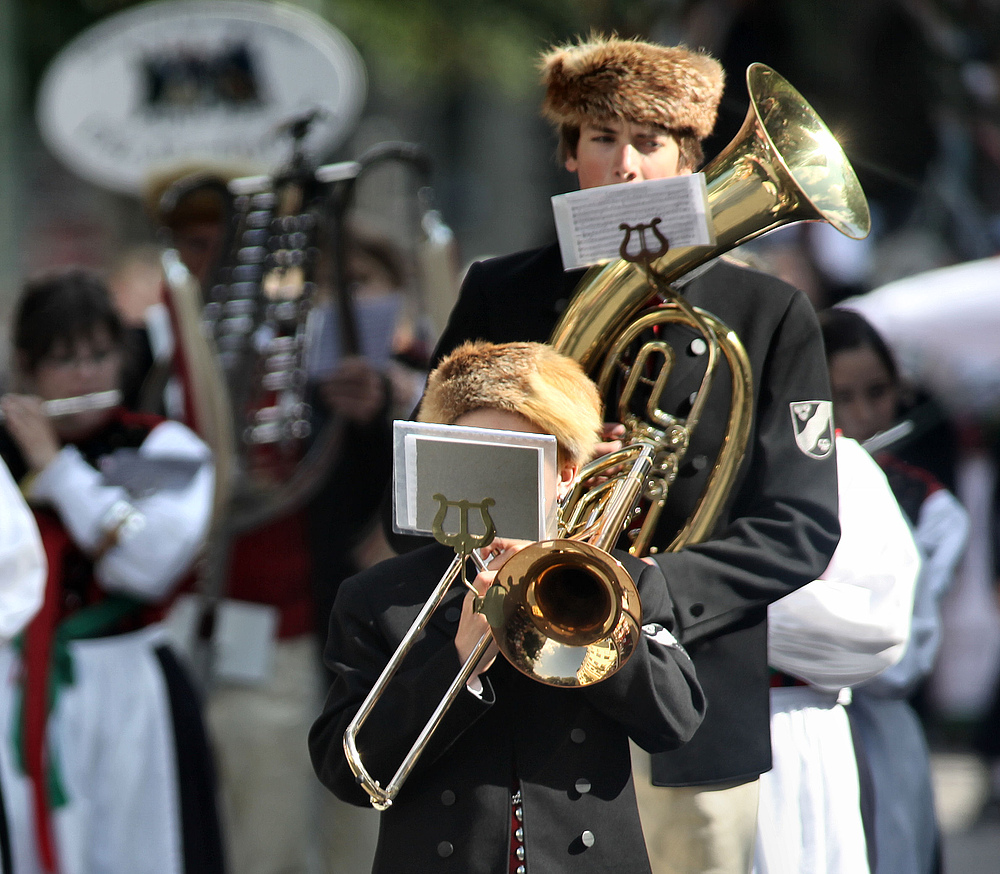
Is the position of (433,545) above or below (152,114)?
below

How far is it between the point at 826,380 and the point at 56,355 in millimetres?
2527

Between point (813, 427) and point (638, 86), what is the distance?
0.69 metres

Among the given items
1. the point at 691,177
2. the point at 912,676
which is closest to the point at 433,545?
the point at 691,177

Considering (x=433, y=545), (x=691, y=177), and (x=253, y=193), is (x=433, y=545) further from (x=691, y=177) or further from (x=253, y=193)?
(x=253, y=193)

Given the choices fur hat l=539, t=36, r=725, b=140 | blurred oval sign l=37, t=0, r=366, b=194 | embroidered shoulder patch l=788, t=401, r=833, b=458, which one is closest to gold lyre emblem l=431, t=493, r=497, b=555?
embroidered shoulder patch l=788, t=401, r=833, b=458

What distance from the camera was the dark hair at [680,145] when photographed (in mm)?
2932

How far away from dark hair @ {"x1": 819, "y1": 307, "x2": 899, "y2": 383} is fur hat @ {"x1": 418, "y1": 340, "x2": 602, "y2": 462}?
1.62 meters

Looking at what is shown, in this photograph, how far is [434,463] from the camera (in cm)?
236

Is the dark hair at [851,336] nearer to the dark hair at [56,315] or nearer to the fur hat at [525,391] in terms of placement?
the fur hat at [525,391]

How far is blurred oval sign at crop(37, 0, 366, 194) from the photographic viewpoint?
6.62 meters

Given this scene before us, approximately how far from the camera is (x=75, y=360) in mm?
4598

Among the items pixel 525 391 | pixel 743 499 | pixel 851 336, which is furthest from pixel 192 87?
pixel 525 391

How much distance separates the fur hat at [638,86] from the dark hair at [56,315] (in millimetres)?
2112

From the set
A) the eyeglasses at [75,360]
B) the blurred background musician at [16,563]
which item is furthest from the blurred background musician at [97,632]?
the blurred background musician at [16,563]
